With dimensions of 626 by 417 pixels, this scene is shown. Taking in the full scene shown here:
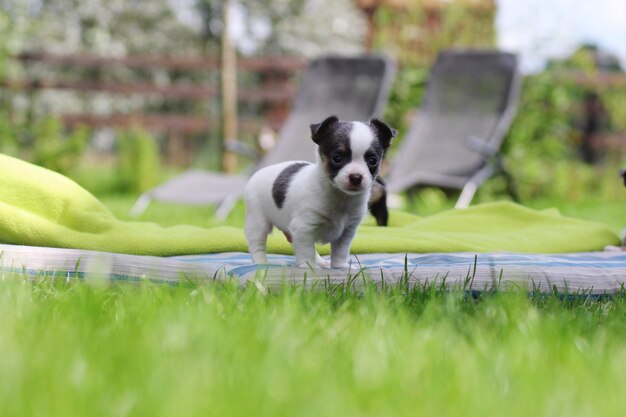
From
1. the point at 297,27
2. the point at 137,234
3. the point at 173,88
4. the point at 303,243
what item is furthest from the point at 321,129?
the point at 297,27

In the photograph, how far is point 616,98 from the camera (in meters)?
11.0

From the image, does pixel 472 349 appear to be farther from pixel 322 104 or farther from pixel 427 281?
pixel 322 104

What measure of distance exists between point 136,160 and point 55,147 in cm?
99

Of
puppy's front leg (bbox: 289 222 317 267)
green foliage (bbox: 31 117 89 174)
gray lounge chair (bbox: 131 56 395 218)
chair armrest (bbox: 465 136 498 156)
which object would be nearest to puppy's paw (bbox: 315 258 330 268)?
puppy's front leg (bbox: 289 222 317 267)

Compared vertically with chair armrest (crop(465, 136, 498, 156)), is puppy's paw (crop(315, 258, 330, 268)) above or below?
below

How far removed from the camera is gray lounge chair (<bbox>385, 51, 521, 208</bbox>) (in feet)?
20.1

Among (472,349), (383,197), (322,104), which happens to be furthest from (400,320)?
(322,104)

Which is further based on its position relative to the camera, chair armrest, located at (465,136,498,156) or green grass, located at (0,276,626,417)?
chair armrest, located at (465,136,498,156)

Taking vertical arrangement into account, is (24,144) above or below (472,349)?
above

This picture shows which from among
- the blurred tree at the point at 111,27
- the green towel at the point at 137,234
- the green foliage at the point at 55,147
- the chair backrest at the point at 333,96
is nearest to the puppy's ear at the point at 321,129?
the green towel at the point at 137,234

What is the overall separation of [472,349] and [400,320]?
0.23 metres

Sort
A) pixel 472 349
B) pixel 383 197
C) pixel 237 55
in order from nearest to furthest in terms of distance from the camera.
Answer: pixel 472 349 → pixel 383 197 → pixel 237 55

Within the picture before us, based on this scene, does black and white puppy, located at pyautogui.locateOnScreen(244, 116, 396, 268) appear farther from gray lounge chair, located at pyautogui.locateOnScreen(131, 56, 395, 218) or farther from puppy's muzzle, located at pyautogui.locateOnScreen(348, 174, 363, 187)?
gray lounge chair, located at pyautogui.locateOnScreen(131, 56, 395, 218)

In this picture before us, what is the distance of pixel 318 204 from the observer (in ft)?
8.41
